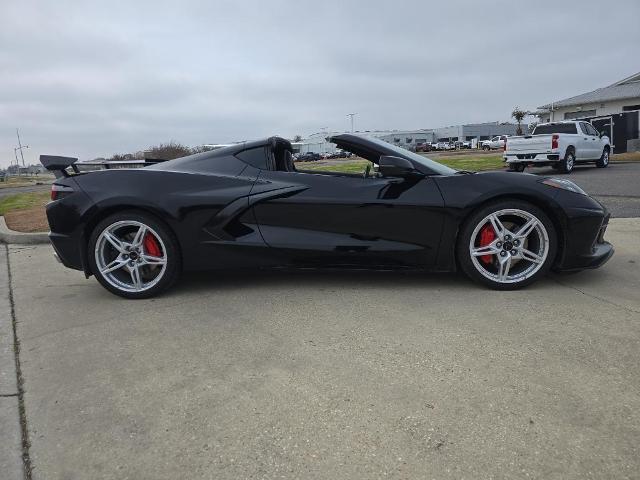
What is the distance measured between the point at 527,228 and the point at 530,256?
8.1 inches

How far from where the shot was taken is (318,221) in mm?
3527

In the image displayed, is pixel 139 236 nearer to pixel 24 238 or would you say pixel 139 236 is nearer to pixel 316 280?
pixel 316 280

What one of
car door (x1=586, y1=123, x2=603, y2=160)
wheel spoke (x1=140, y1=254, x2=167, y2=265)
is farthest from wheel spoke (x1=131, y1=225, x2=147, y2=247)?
car door (x1=586, y1=123, x2=603, y2=160)

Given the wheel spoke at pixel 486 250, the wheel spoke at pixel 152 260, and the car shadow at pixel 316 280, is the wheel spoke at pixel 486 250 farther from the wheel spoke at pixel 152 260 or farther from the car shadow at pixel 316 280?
the wheel spoke at pixel 152 260

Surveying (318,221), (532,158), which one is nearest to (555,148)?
(532,158)

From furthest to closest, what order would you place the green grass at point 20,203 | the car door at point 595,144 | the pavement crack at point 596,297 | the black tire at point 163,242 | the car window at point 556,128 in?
the car door at point 595,144
the car window at point 556,128
the green grass at point 20,203
the black tire at point 163,242
the pavement crack at point 596,297

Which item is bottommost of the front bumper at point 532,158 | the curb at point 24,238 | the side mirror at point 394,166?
the curb at point 24,238

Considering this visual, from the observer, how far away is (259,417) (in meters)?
Result: 1.96

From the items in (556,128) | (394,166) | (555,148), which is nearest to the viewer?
(394,166)

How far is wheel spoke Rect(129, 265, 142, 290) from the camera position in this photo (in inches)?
140

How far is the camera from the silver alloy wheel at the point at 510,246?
3.43 metres

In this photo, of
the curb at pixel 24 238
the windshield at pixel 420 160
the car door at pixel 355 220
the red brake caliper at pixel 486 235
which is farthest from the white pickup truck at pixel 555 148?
the curb at pixel 24 238

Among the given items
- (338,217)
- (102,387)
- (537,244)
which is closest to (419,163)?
(338,217)

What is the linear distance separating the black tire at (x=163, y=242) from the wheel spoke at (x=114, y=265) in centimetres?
5
